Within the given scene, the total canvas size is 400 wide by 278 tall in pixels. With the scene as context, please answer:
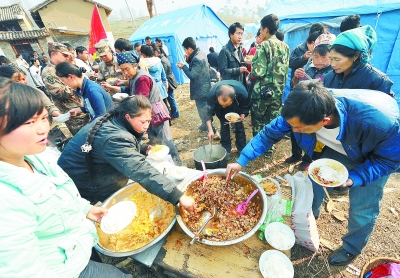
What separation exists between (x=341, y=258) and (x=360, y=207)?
81cm

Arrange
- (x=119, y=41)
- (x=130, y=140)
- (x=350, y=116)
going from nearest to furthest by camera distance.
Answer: (x=350, y=116), (x=130, y=140), (x=119, y=41)

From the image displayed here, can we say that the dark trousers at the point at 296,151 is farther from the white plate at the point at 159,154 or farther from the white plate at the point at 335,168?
the white plate at the point at 159,154

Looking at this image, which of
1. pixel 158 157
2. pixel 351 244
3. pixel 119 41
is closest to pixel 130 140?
pixel 158 157

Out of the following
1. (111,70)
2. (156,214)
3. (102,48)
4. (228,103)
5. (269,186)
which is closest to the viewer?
(156,214)

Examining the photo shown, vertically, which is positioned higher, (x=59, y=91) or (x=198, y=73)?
(x=59, y=91)

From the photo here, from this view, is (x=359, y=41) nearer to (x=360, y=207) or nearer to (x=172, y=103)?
(x=360, y=207)

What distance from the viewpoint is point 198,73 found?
4875mm

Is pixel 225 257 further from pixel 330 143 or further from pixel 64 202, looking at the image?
pixel 330 143

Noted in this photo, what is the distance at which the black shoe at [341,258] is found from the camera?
2340mm

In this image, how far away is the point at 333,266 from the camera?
2.39m

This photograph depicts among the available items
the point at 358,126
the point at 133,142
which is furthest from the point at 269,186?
the point at 133,142

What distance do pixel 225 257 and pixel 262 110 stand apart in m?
3.05

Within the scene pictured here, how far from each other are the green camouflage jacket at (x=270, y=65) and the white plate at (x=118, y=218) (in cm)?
322

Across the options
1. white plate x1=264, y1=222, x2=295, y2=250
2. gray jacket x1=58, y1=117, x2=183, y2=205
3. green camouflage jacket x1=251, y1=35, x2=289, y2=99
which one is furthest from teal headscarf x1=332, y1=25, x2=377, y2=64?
gray jacket x1=58, y1=117, x2=183, y2=205
